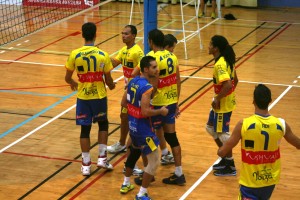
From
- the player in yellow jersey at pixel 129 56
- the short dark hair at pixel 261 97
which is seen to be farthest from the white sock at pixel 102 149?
the short dark hair at pixel 261 97

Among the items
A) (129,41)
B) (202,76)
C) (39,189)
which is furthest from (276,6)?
(39,189)

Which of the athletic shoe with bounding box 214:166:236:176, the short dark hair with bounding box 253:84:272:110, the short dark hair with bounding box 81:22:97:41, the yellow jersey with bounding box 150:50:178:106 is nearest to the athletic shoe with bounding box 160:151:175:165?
the athletic shoe with bounding box 214:166:236:176

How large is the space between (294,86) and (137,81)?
6.38m

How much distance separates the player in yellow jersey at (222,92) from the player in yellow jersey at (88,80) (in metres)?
1.49

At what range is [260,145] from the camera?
23.1 feet

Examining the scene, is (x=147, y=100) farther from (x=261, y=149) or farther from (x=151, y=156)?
(x=261, y=149)

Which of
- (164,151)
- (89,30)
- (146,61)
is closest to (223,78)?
(146,61)

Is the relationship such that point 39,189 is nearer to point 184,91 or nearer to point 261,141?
point 261,141

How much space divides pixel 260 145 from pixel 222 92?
2407 mm

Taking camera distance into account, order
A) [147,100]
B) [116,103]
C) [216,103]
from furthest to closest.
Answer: [116,103]
[216,103]
[147,100]

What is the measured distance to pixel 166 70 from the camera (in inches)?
369

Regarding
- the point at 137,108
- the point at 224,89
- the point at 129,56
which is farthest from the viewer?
the point at 129,56

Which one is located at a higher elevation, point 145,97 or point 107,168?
point 145,97

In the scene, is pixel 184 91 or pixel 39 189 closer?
pixel 39 189
